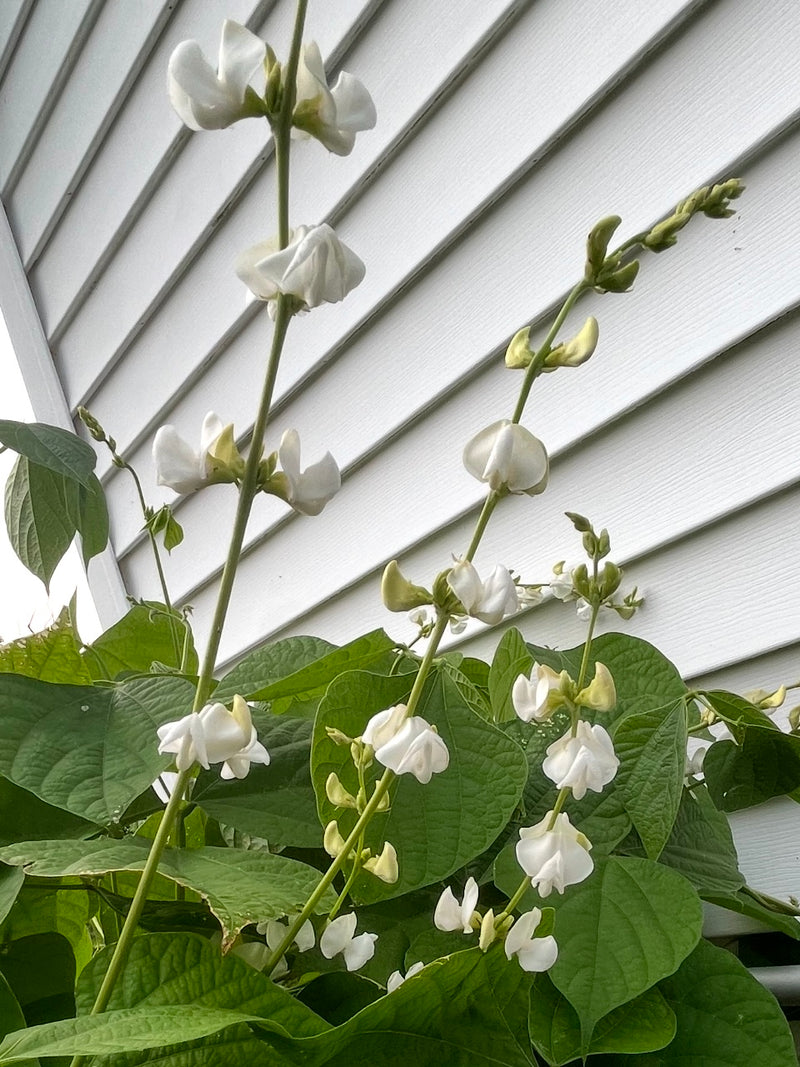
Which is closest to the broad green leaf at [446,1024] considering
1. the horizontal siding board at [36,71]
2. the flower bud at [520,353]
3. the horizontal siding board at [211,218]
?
the flower bud at [520,353]

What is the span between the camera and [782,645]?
0.65 metres

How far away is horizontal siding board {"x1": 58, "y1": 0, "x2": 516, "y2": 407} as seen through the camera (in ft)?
2.95

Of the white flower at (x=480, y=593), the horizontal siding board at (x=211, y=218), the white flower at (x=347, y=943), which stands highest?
the horizontal siding board at (x=211, y=218)

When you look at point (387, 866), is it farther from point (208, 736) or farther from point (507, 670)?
point (507, 670)

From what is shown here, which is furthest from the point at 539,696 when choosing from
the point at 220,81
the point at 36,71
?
the point at 36,71

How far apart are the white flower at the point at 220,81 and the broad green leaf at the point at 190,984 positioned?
0.27 meters

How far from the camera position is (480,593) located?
29 centimetres

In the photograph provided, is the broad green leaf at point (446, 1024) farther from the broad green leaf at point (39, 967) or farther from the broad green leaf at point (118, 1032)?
the broad green leaf at point (39, 967)

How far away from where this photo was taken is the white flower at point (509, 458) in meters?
0.30

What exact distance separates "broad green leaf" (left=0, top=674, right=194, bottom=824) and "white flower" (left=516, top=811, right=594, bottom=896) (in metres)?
0.15

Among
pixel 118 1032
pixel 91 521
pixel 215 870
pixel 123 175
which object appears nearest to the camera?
pixel 118 1032

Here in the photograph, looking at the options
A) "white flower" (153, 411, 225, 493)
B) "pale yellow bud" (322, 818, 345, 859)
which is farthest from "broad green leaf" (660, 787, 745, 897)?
"white flower" (153, 411, 225, 493)

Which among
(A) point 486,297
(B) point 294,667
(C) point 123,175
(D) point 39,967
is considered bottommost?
(D) point 39,967

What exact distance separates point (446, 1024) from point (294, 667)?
0.79 feet
